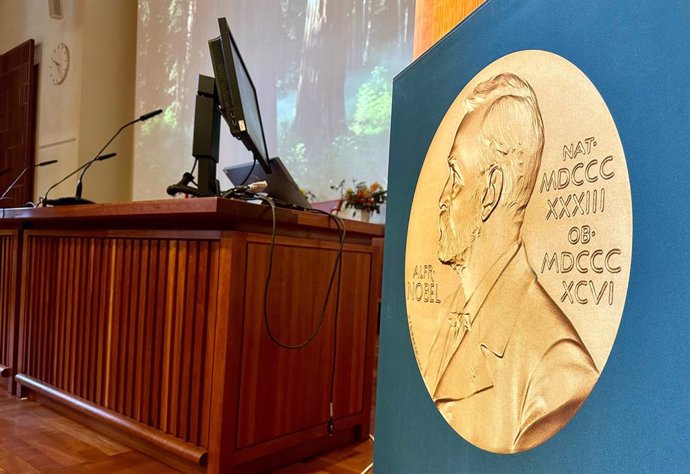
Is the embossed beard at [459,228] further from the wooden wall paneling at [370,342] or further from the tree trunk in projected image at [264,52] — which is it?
the tree trunk in projected image at [264,52]

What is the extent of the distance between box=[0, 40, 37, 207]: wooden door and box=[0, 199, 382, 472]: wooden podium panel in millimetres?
4369

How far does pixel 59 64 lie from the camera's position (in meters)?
5.29

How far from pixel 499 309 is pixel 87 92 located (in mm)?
5575

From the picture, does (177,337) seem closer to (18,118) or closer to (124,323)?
(124,323)

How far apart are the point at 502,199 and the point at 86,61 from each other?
5.57 m

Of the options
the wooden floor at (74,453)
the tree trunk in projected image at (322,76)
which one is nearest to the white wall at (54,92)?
the tree trunk in projected image at (322,76)

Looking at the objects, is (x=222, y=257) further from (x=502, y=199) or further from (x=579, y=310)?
(x=579, y=310)

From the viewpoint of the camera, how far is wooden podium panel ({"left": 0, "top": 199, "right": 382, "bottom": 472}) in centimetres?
127

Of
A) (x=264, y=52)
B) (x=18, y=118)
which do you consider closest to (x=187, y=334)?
(x=264, y=52)

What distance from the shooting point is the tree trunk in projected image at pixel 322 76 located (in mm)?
3891

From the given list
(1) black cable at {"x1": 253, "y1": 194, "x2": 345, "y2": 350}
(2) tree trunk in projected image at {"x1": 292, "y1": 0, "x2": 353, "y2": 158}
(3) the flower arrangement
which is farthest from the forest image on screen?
(1) black cable at {"x1": 253, "y1": 194, "x2": 345, "y2": 350}

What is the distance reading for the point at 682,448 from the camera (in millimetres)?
376

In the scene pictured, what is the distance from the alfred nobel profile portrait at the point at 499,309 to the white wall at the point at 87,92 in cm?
524

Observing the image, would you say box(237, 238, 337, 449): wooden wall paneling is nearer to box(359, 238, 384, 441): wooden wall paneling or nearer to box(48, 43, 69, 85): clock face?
box(359, 238, 384, 441): wooden wall paneling
